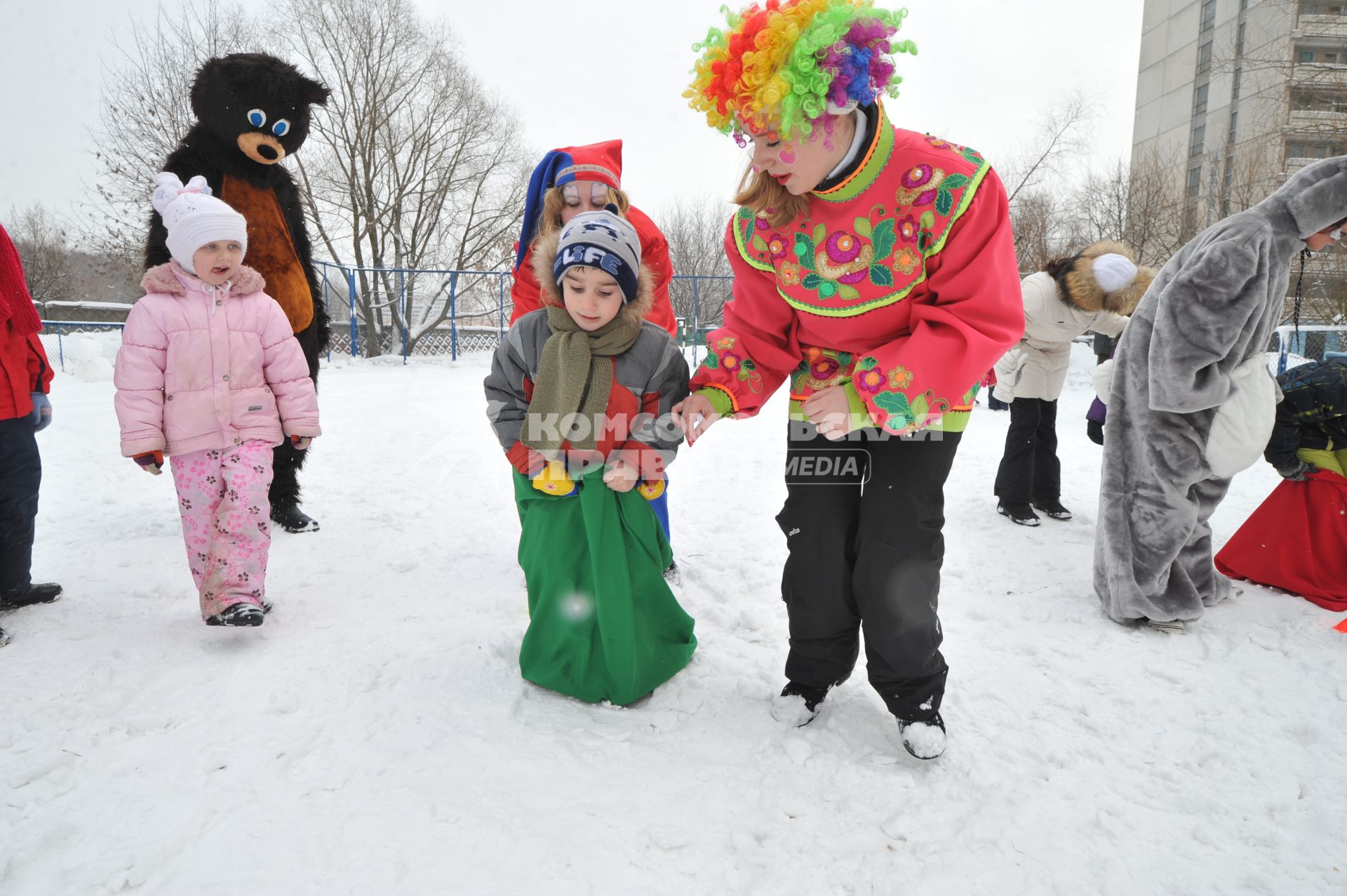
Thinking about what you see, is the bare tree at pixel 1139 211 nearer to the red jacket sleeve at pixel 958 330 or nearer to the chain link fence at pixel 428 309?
the chain link fence at pixel 428 309

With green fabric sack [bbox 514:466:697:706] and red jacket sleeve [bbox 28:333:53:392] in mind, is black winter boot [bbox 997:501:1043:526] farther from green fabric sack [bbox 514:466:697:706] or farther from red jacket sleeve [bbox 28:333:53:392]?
red jacket sleeve [bbox 28:333:53:392]

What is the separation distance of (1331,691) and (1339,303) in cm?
1260

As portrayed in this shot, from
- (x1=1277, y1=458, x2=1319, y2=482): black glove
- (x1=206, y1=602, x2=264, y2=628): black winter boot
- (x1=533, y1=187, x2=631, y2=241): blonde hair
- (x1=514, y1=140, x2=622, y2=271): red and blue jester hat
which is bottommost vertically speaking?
(x1=206, y1=602, x2=264, y2=628): black winter boot

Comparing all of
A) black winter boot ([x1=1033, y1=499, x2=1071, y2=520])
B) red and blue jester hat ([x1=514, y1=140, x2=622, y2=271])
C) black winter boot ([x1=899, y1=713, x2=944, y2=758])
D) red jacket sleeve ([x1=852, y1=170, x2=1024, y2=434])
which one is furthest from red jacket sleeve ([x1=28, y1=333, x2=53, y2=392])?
black winter boot ([x1=1033, y1=499, x2=1071, y2=520])

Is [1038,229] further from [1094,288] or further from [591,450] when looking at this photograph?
[591,450]

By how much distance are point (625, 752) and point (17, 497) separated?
2.56 metres

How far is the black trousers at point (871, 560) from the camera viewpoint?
1839 millimetres

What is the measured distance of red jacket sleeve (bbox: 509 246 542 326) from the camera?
2.72 metres

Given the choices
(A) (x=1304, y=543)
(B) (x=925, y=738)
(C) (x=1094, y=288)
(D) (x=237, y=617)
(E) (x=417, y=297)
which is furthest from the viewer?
(E) (x=417, y=297)

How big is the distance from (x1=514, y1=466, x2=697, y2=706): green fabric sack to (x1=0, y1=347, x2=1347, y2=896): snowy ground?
0.10 meters

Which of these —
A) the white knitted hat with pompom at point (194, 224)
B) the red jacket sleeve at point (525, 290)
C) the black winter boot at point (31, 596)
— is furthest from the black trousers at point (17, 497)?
the red jacket sleeve at point (525, 290)

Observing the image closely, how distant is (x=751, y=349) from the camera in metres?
2.04

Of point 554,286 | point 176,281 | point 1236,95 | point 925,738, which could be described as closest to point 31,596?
point 176,281

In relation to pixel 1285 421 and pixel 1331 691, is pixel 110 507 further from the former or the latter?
pixel 1285 421
